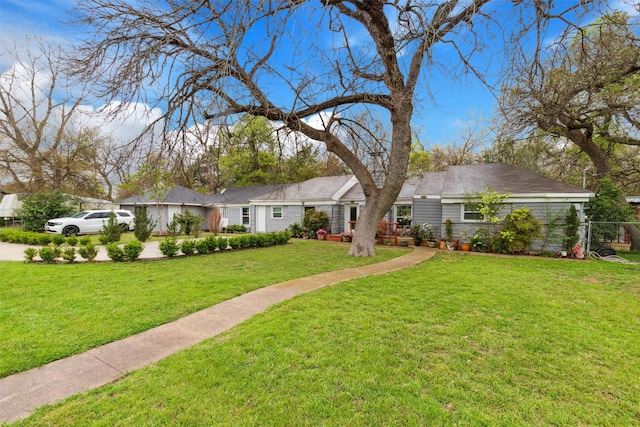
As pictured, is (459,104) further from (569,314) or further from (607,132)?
(607,132)

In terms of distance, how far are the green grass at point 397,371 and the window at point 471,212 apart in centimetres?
727

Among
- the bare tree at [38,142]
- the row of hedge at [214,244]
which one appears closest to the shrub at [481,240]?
the row of hedge at [214,244]

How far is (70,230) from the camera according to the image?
15672 millimetres

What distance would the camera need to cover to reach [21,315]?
434 cm

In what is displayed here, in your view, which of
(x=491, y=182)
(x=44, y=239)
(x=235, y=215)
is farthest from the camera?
(x=235, y=215)

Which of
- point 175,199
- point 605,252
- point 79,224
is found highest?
point 175,199

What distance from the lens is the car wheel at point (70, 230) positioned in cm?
1548

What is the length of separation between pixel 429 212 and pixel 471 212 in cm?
200

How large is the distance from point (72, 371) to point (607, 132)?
18645 mm

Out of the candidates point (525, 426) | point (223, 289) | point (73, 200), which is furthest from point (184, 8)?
point (73, 200)

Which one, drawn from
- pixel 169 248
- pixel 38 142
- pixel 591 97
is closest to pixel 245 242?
pixel 169 248

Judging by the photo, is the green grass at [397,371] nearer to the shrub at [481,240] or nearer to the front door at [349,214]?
the shrub at [481,240]

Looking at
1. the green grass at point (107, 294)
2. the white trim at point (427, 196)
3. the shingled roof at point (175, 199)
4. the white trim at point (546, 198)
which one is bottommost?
the green grass at point (107, 294)

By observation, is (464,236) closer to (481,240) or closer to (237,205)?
(481,240)
